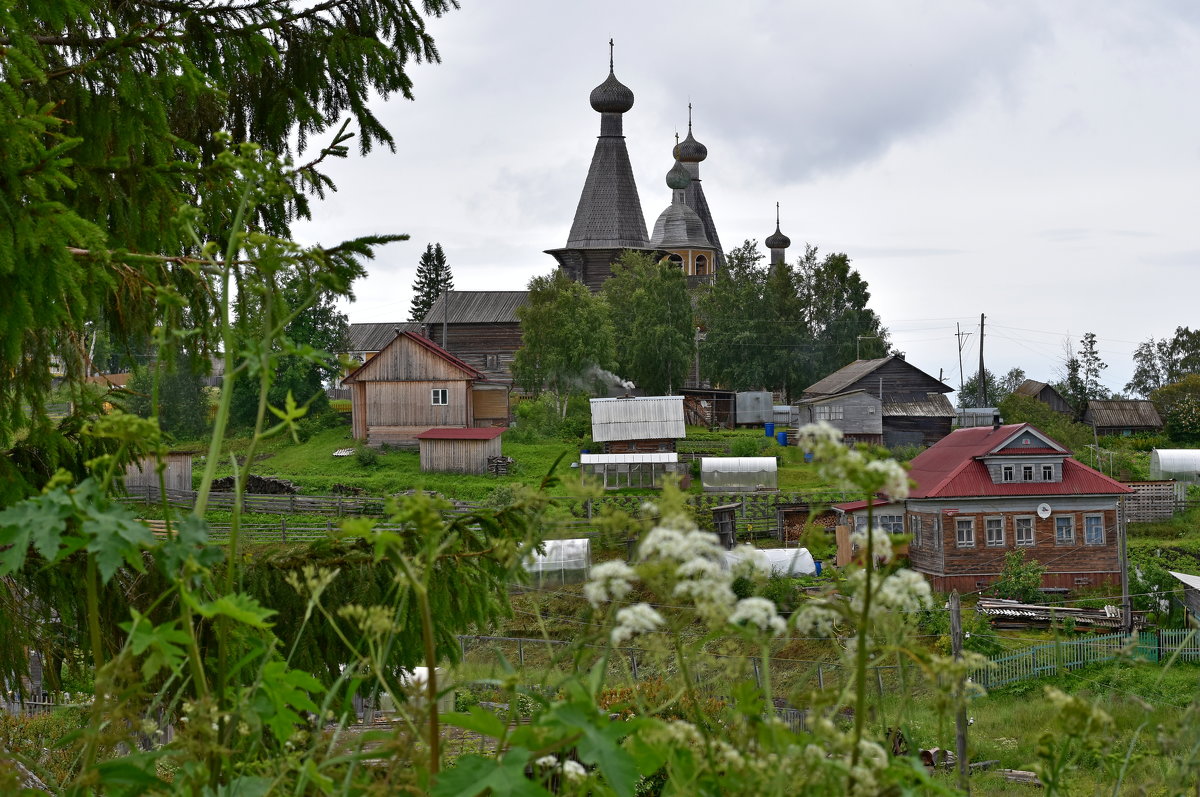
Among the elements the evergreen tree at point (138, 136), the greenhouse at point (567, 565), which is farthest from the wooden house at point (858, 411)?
the evergreen tree at point (138, 136)

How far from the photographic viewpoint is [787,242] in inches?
3465

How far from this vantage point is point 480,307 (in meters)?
61.4

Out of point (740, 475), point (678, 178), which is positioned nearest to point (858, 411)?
point (740, 475)

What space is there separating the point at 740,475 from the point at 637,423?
598 cm

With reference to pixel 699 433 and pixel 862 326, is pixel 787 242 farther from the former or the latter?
pixel 699 433

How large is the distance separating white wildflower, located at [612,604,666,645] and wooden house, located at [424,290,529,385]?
5848 cm

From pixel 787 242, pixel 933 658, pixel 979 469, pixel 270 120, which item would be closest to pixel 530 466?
pixel 979 469

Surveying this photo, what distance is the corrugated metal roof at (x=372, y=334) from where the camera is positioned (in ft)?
233

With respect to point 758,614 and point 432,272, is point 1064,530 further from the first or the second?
point 432,272

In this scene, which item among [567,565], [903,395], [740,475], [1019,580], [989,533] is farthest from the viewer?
[903,395]

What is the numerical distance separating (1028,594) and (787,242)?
211ft

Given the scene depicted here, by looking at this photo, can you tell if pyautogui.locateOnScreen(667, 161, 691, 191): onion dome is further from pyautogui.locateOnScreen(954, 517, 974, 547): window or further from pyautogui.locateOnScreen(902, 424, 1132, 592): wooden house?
pyautogui.locateOnScreen(954, 517, 974, 547): window

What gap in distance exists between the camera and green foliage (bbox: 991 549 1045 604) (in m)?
26.4

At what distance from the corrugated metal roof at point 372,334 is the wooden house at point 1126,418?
1605 inches
